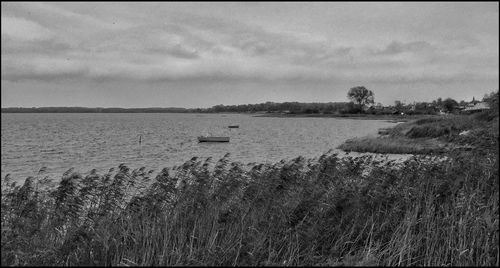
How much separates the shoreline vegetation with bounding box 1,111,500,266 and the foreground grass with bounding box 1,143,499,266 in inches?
1.1

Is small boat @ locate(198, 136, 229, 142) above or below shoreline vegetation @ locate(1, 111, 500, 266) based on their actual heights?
below

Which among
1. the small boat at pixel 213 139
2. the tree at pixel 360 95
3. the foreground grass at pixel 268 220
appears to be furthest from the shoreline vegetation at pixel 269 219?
the tree at pixel 360 95

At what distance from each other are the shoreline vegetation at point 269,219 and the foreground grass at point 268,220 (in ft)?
0.09

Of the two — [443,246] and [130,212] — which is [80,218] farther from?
[443,246]

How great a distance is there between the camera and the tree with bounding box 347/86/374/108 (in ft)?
616

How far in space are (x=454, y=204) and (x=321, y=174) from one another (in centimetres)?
373

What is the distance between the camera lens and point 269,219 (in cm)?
803

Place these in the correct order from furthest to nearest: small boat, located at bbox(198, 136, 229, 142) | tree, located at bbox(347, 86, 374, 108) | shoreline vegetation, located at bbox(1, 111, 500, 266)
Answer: tree, located at bbox(347, 86, 374, 108) < small boat, located at bbox(198, 136, 229, 142) < shoreline vegetation, located at bbox(1, 111, 500, 266)

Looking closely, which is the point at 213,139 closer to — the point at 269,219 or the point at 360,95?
the point at 269,219

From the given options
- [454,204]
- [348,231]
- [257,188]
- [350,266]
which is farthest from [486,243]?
[257,188]

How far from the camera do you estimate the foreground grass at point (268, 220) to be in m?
6.49

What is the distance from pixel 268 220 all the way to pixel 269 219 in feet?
→ 0.33

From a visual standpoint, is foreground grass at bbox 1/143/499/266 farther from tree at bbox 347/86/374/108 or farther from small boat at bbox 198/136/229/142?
tree at bbox 347/86/374/108

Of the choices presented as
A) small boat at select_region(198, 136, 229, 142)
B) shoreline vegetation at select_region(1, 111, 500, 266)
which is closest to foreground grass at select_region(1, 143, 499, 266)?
shoreline vegetation at select_region(1, 111, 500, 266)
